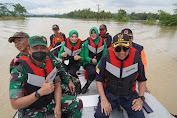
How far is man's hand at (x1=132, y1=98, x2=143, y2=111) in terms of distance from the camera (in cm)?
129

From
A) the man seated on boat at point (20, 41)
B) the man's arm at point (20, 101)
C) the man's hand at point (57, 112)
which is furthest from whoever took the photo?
the man seated on boat at point (20, 41)

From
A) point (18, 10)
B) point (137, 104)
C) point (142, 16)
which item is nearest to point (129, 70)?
A: point (137, 104)

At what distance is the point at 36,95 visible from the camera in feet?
3.38

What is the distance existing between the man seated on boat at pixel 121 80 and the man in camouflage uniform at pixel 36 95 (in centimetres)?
33

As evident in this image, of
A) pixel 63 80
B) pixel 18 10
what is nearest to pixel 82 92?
pixel 63 80

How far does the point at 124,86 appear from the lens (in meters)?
1.34

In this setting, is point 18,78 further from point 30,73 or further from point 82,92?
point 82,92

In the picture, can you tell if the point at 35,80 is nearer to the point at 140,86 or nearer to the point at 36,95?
the point at 36,95

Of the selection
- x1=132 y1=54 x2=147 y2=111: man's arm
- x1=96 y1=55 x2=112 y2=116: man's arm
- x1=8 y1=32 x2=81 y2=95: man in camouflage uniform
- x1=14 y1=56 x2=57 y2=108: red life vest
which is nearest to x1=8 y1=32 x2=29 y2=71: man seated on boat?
x1=8 y1=32 x2=81 y2=95: man in camouflage uniform

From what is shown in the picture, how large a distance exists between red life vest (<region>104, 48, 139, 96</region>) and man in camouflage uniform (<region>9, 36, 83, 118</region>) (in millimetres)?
474

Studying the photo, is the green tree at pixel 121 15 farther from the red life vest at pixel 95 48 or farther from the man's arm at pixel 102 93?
the man's arm at pixel 102 93

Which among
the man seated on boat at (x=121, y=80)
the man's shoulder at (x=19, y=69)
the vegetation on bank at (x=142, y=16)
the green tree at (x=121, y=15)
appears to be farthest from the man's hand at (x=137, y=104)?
the green tree at (x=121, y=15)

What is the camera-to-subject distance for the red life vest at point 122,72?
1302 mm

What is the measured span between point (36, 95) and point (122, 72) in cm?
89
